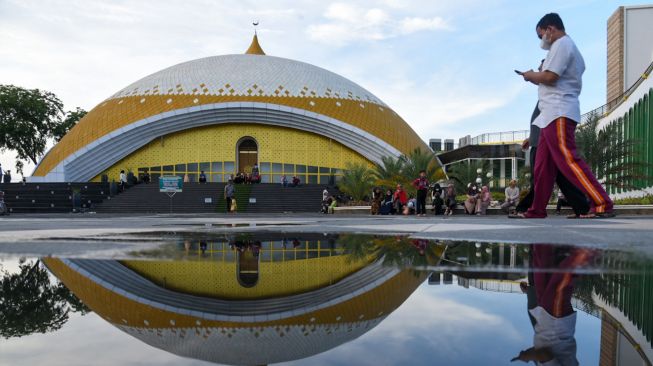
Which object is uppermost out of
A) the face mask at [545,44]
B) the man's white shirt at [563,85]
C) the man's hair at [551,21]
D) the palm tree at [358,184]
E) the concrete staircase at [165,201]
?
the man's hair at [551,21]

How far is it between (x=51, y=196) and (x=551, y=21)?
30526 mm

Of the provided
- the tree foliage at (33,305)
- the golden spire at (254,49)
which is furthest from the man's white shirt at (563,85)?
the golden spire at (254,49)

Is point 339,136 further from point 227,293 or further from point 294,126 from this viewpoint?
point 227,293

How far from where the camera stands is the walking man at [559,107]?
22.8ft

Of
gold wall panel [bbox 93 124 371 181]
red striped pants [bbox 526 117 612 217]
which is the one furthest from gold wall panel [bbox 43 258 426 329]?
gold wall panel [bbox 93 124 371 181]

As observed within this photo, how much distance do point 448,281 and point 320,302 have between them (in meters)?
0.63

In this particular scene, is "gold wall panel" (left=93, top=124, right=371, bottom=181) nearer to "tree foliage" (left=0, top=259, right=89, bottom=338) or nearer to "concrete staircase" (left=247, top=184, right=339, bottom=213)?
"concrete staircase" (left=247, top=184, right=339, bottom=213)

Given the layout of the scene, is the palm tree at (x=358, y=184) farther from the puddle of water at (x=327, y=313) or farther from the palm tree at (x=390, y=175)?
the puddle of water at (x=327, y=313)

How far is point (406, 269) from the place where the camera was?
2.38 meters

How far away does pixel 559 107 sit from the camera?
22.8 ft

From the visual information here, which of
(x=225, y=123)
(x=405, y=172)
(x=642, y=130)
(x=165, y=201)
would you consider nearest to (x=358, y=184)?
(x=405, y=172)

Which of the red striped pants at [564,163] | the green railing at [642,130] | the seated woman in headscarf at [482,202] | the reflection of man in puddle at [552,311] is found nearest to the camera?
the reflection of man in puddle at [552,311]

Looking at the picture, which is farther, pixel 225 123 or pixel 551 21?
pixel 225 123

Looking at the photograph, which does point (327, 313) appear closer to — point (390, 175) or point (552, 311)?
point (552, 311)
